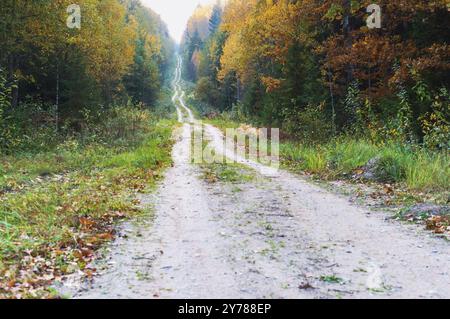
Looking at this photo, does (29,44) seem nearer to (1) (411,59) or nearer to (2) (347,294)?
(1) (411,59)

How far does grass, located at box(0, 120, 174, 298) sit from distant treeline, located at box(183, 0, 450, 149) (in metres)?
7.92

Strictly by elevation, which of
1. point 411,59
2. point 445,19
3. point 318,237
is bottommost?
point 318,237

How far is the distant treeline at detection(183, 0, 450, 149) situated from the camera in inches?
602

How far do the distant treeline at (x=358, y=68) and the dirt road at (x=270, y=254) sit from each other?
558cm

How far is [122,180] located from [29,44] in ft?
42.9

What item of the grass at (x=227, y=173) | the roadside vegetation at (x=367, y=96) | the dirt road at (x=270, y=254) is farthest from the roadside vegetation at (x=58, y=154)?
the roadside vegetation at (x=367, y=96)

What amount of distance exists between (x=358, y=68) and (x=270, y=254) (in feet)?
52.6

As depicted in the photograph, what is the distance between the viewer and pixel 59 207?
8.64 m

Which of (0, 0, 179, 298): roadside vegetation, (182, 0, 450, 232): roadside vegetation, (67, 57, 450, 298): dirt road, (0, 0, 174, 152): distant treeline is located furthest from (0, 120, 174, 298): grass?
(182, 0, 450, 232): roadside vegetation

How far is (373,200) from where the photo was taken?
10.0 m

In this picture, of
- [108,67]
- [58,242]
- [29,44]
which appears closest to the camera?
[58,242]

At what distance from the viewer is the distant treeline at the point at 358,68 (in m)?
15.3

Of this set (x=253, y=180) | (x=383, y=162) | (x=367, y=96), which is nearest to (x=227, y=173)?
(x=253, y=180)
